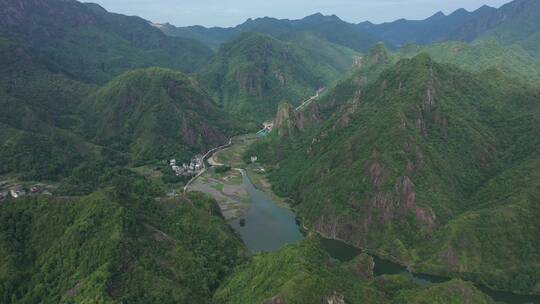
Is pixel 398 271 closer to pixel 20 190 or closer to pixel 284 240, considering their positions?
pixel 284 240

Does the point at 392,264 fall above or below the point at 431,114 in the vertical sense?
A: below

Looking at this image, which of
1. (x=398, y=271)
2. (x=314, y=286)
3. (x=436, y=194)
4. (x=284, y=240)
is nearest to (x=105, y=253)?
(x=314, y=286)

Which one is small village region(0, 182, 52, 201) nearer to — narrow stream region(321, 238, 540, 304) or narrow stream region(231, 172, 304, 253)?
narrow stream region(231, 172, 304, 253)

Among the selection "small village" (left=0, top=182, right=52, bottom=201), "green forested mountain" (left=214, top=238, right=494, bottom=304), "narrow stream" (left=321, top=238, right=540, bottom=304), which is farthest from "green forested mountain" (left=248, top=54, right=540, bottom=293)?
"small village" (left=0, top=182, right=52, bottom=201)

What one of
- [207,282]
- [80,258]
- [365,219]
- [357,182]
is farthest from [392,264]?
[80,258]

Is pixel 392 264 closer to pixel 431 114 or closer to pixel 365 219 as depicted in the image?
pixel 365 219

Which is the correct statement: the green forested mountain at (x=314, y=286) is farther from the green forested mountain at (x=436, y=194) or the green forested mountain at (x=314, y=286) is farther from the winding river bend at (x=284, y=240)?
the green forested mountain at (x=436, y=194)
